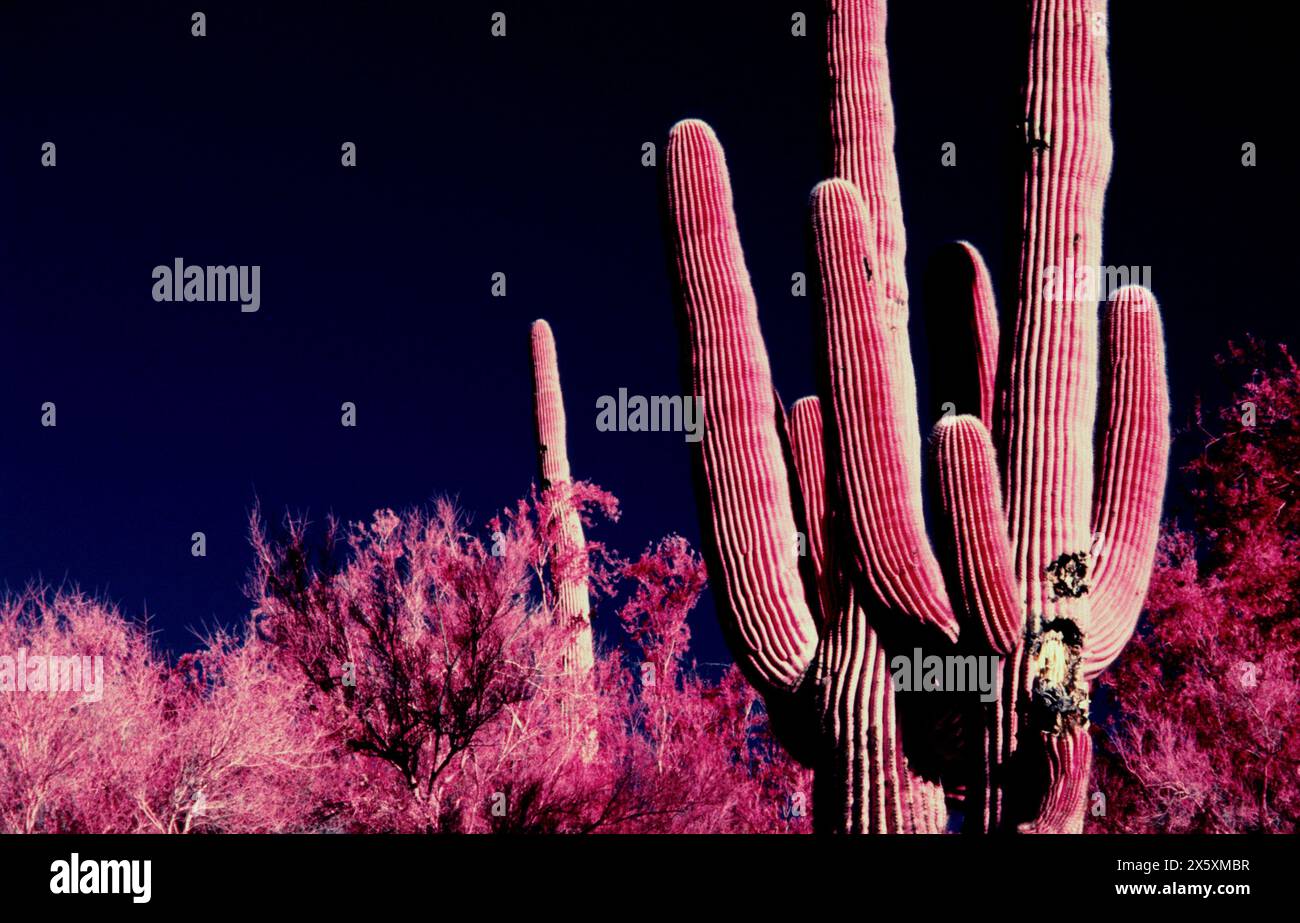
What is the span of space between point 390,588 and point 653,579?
214 inches

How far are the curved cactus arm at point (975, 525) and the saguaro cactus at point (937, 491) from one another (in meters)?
0.01

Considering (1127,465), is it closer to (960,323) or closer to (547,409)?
(960,323)

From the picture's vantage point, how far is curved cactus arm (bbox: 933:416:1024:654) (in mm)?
6762

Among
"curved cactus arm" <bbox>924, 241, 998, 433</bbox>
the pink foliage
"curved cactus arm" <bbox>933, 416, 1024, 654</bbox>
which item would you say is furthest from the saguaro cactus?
the pink foliage

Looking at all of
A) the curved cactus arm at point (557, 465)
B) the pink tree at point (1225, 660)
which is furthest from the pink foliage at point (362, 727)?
the pink tree at point (1225, 660)

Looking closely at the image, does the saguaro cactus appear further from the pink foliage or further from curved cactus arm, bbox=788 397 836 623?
the pink foliage

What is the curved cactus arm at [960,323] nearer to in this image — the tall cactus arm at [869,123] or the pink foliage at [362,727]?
the tall cactus arm at [869,123]

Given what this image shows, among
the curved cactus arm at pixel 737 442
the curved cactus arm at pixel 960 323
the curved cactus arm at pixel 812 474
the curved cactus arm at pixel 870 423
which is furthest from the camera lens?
the curved cactus arm at pixel 960 323

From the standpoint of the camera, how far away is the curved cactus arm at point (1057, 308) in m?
7.11

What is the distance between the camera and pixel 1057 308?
719 cm

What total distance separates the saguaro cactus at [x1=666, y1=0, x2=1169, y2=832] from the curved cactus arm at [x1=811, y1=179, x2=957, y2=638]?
1cm

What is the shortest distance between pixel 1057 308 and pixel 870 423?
1.22m

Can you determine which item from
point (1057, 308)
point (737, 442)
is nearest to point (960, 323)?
point (1057, 308)

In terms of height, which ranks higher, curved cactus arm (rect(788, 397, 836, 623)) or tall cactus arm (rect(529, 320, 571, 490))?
tall cactus arm (rect(529, 320, 571, 490))
